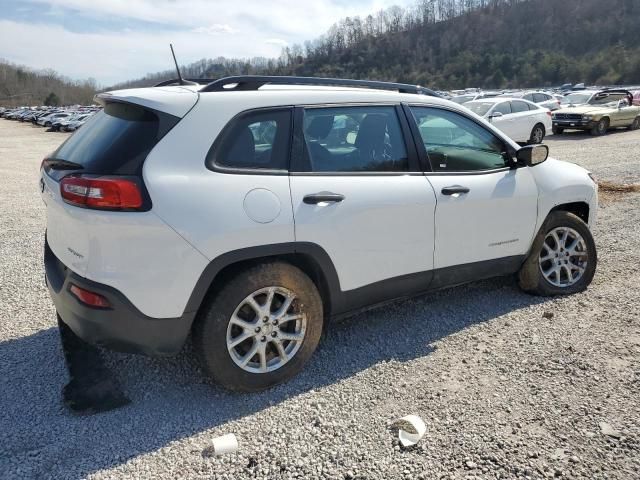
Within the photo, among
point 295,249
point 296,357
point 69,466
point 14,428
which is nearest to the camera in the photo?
point 69,466

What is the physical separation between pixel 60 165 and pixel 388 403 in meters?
2.37

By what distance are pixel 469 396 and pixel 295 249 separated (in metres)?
1.36

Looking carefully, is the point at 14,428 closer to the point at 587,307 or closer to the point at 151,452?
the point at 151,452

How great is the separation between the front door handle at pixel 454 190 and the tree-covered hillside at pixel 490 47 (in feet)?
225

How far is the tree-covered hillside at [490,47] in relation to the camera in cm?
8450

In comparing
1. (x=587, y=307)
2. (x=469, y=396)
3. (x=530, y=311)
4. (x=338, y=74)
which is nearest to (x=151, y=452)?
(x=469, y=396)

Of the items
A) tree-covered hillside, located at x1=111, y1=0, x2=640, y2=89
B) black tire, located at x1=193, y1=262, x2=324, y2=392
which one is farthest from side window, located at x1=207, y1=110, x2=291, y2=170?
tree-covered hillside, located at x1=111, y1=0, x2=640, y2=89

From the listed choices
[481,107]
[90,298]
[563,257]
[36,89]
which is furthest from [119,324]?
[36,89]

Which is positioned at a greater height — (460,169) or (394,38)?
(394,38)

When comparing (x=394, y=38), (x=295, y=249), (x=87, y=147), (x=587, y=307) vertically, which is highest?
(x=394, y=38)

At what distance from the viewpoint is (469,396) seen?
3.06m

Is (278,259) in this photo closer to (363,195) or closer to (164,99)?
(363,195)

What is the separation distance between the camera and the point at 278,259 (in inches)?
120

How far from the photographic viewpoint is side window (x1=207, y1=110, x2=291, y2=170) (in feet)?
9.43
